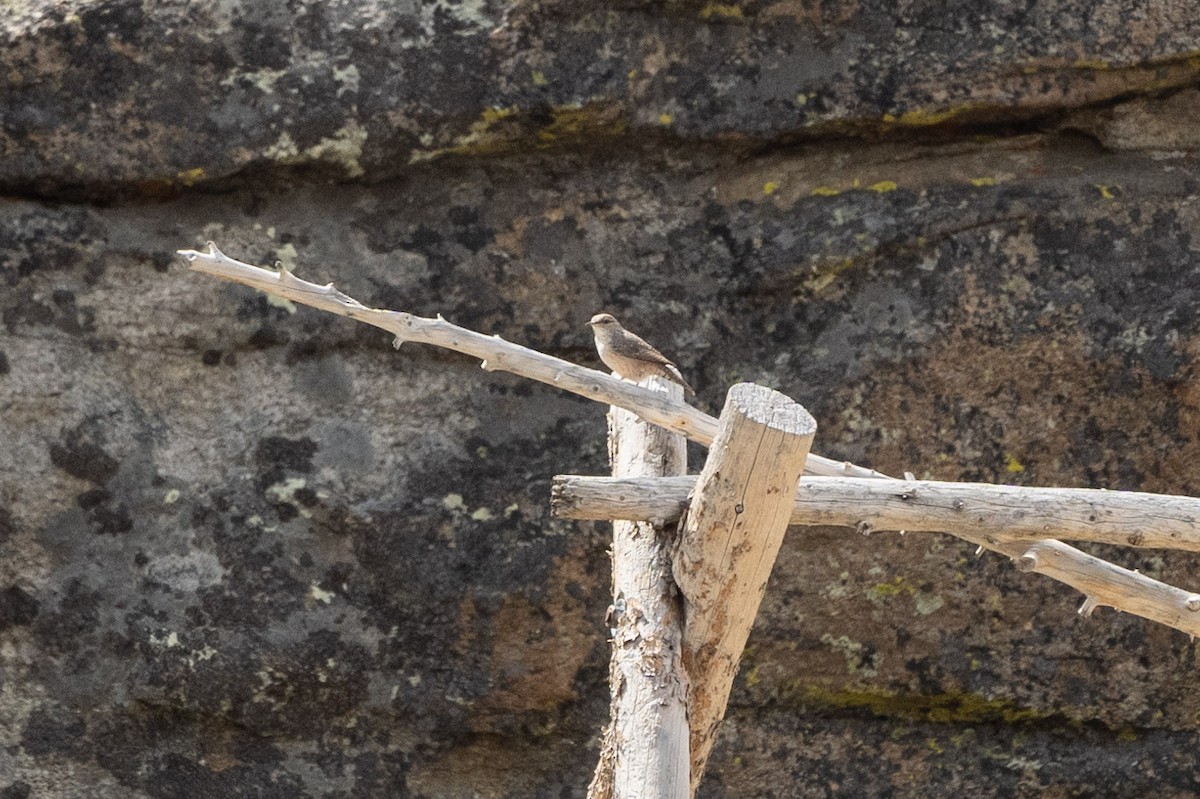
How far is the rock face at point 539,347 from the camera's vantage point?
4.46 meters

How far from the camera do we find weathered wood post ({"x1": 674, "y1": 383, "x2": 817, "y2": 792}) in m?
2.41

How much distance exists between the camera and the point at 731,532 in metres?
2.53

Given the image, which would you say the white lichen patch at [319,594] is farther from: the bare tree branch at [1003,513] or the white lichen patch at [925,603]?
the bare tree branch at [1003,513]

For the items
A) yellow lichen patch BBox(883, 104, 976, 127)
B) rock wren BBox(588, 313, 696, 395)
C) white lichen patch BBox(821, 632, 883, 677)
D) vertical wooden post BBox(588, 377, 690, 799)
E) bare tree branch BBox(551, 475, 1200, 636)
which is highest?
yellow lichen patch BBox(883, 104, 976, 127)

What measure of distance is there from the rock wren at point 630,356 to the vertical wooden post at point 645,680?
88cm

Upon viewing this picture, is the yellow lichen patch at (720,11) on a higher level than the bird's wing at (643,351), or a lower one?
higher

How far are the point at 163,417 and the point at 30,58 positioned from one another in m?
1.22

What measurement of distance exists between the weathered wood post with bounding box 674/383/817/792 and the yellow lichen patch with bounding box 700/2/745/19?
2.34 meters

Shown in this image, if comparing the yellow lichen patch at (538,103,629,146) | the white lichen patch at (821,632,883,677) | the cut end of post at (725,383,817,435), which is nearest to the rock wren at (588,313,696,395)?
the yellow lichen patch at (538,103,629,146)

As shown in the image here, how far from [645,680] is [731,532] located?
0.34 meters

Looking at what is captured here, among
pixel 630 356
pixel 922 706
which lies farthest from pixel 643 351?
pixel 922 706

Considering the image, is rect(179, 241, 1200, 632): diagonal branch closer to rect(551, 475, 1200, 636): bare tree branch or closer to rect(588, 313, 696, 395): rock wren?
rect(551, 475, 1200, 636): bare tree branch

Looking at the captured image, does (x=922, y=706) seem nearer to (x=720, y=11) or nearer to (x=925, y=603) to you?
(x=925, y=603)

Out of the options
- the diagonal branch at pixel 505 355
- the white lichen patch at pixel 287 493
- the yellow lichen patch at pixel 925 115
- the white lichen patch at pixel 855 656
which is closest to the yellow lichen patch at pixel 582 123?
the yellow lichen patch at pixel 925 115
